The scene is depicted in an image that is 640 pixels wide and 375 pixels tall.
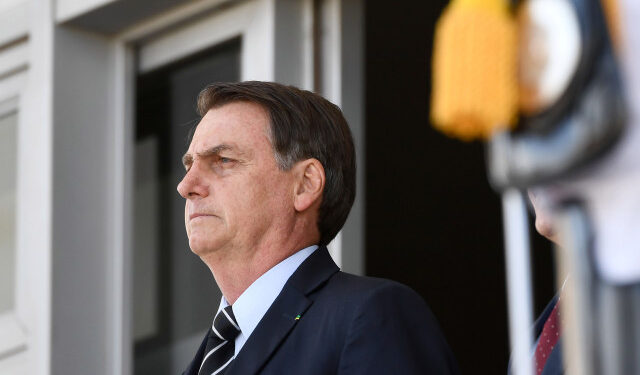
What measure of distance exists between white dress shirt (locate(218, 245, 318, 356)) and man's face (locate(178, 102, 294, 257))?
0.17 ft

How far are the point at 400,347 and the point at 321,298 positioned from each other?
187 mm

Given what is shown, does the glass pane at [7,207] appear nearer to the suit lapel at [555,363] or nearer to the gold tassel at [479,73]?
the suit lapel at [555,363]

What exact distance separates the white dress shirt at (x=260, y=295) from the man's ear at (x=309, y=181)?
0.10 metres

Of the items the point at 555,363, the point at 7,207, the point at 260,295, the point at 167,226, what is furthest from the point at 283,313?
the point at 7,207

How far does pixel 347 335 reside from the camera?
67.8 inches

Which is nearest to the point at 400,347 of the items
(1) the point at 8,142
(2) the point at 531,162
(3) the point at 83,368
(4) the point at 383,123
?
(2) the point at 531,162

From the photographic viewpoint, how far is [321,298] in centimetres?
184

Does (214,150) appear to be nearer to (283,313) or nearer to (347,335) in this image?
(283,313)

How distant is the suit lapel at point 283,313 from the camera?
176 centimetres

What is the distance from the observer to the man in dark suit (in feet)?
5.68

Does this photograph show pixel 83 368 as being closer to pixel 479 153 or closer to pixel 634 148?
pixel 479 153

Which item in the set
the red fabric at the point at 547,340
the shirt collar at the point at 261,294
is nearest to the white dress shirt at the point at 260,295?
the shirt collar at the point at 261,294

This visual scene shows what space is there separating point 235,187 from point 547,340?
0.63 m

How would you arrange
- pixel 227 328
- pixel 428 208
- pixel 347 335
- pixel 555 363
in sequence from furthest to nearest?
pixel 428 208 → pixel 227 328 → pixel 347 335 → pixel 555 363
